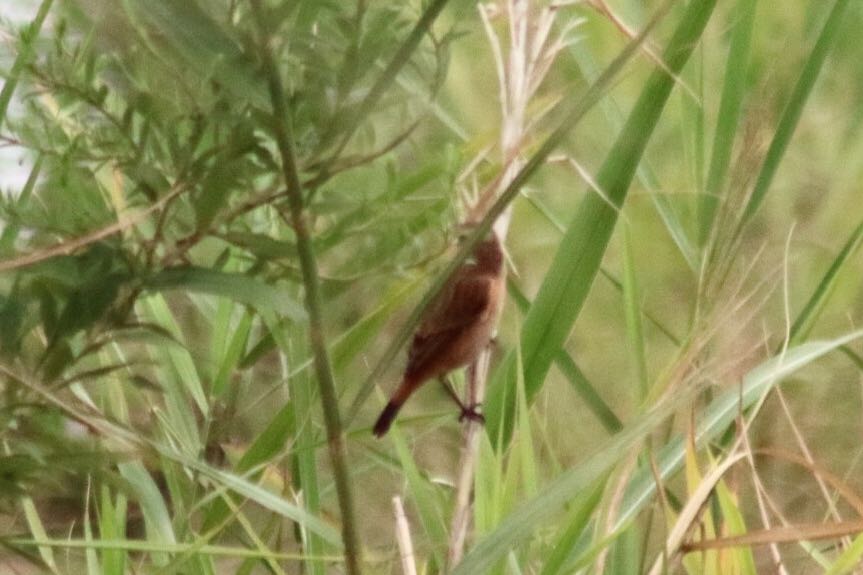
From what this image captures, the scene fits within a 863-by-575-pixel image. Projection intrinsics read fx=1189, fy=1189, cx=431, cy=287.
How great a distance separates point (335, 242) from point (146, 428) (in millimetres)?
450

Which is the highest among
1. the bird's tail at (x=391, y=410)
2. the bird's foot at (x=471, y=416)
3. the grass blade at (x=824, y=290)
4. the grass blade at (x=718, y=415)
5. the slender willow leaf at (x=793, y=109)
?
the slender willow leaf at (x=793, y=109)

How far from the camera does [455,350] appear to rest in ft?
2.73

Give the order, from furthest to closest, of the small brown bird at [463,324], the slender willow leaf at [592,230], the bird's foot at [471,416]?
the small brown bird at [463,324] → the bird's foot at [471,416] → the slender willow leaf at [592,230]

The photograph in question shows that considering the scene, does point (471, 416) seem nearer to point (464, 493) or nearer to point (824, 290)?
point (464, 493)

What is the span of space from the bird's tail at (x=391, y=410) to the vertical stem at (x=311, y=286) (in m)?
0.21

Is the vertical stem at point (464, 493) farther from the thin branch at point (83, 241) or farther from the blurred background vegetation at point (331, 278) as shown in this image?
the thin branch at point (83, 241)

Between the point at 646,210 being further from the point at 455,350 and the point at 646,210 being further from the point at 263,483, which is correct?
the point at 263,483

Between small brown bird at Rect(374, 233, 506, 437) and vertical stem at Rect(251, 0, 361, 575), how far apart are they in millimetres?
325

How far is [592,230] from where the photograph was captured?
0.62 m

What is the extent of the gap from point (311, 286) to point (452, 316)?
0.45 metres

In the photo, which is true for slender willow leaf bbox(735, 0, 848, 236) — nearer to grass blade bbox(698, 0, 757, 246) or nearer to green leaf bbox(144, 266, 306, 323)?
grass blade bbox(698, 0, 757, 246)

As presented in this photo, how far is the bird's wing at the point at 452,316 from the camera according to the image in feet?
2.69

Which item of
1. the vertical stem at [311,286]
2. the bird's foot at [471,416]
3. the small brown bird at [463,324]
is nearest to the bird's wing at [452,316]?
the small brown bird at [463,324]

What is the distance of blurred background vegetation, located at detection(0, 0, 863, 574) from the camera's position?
1.31 feet
